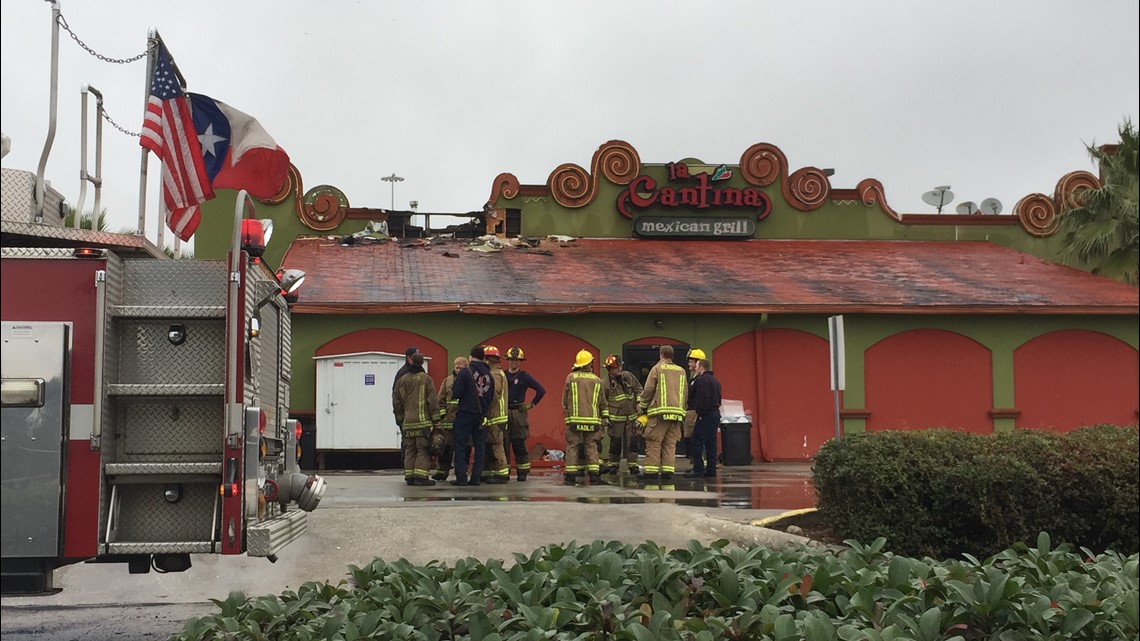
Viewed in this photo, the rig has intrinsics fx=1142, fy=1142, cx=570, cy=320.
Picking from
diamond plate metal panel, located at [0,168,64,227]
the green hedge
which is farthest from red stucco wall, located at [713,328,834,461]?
diamond plate metal panel, located at [0,168,64,227]

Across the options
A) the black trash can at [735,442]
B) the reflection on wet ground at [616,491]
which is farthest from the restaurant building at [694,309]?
the reflection on wet ground at [616,491]

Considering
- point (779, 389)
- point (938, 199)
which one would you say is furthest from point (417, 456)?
point (938, 199)

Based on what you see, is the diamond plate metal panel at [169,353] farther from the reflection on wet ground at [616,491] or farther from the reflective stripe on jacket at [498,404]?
the reflective stripe on jacket at [498,404]

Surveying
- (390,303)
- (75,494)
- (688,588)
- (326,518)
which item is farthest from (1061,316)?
(75,494)

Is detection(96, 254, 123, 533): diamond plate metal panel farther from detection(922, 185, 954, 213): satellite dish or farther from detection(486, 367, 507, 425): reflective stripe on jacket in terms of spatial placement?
detection(922, 185, 954, 213): satellite dish

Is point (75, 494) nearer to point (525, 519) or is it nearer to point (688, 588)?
Answer: point (688, 588)

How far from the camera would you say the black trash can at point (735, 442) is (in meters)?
19.5

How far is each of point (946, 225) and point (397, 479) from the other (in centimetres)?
1507

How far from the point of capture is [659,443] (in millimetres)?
15477

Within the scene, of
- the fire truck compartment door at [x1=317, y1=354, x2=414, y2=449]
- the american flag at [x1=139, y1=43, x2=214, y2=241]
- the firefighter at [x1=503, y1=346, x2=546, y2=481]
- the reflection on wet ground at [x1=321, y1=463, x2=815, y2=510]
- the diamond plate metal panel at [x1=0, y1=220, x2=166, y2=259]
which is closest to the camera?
the diamond plate metal panel at [x1=0, y1=220, x2=166, y2=259]

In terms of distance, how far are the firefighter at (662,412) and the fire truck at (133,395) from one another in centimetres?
952

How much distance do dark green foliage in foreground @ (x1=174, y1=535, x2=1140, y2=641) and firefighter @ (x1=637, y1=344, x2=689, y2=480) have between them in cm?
924

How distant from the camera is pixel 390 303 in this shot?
19.1 meters

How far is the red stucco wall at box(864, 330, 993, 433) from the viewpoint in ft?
69.2
